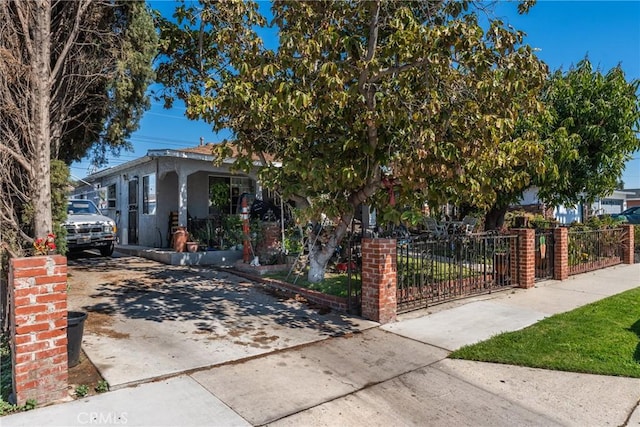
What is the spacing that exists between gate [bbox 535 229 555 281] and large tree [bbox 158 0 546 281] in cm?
385

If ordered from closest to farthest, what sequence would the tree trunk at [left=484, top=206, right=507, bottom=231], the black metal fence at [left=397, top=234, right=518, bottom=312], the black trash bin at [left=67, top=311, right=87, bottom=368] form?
the black trash bin at [left=67, top=311, right=87, bottom=368] < the black metal fence at [left=397, top=234, right=518, bottom=312] < the tree trunk at [left=484, top=206, right=507, bottom=231]

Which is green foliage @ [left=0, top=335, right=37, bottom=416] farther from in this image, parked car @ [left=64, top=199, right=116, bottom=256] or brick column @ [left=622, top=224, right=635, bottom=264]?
brick column @ [left=622, top=224, right=635, bottom=264]

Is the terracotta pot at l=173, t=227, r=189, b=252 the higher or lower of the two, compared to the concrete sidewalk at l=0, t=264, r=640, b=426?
higher

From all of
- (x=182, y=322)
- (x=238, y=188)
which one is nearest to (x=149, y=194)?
(x=238, y=188)

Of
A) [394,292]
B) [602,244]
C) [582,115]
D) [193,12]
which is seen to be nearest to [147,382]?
[394,292]

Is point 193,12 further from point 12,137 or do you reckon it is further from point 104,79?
point 12,137

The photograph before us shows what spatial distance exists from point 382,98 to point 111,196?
51.9 ft

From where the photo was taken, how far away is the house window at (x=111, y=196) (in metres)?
17.1

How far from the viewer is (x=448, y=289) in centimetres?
720

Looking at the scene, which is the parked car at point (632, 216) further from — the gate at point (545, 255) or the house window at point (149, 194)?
the house window at point (149, 194)

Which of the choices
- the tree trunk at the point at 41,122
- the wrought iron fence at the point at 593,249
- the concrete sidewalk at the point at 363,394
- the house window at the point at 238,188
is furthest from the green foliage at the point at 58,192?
the wrought iron fence at the point at 593,249

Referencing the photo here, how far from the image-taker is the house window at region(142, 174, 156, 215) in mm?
13227

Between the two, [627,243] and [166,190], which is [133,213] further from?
[627,243]

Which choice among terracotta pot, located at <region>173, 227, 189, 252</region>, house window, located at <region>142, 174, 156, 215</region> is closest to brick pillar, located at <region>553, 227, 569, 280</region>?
terracotta pot, located at <region>173, 227, 189, 252</region>
